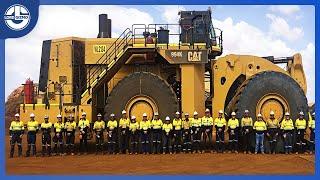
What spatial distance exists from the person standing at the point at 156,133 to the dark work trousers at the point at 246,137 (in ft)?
6.80

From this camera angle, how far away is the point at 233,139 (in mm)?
14750

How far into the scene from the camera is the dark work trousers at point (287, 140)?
47.6ft

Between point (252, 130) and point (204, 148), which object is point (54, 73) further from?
point (252, 130)

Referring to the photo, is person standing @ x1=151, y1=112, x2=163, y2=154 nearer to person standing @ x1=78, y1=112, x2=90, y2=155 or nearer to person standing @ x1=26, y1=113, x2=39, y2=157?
person standing @ x1=78, y1=112, x2=90, y2=155

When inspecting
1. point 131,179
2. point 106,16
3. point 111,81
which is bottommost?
point 131,179

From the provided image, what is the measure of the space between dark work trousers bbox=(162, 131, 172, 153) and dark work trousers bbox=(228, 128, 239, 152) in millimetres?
1500

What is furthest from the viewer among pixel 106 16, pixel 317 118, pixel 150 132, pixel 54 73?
pixel 54 73

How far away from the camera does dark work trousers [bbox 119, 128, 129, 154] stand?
14.7 meters

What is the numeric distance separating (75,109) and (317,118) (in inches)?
247

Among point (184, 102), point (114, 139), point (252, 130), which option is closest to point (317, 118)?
point (252, 130)

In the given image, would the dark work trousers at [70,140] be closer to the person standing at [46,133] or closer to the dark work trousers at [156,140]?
the person standing at [46,133]

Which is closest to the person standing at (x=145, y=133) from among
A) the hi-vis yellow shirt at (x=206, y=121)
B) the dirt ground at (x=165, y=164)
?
the dirt ground at (x=165, y=164)

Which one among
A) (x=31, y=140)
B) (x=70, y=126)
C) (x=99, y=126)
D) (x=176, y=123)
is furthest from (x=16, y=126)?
(x=176, y=123)

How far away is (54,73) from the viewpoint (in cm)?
1577
